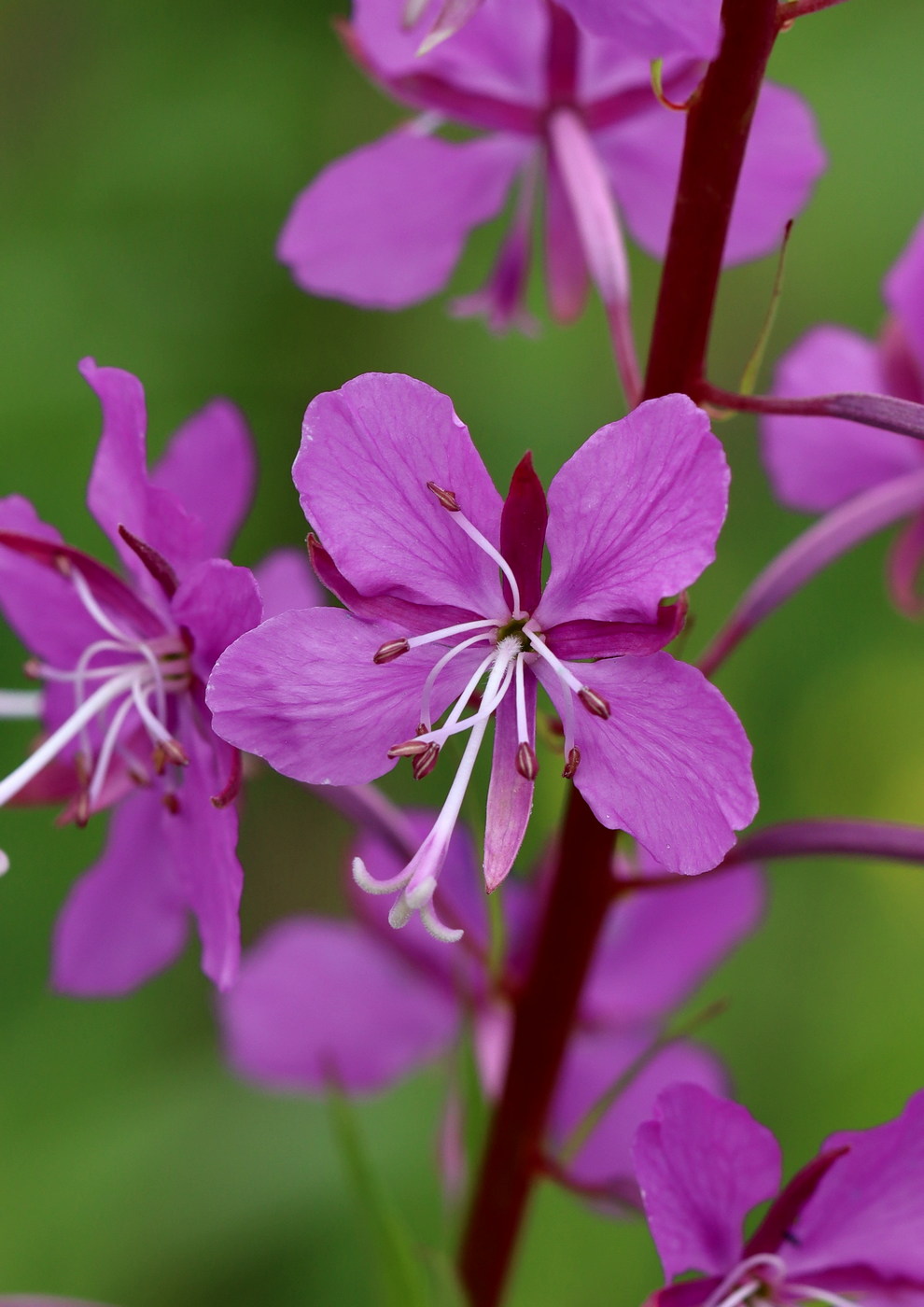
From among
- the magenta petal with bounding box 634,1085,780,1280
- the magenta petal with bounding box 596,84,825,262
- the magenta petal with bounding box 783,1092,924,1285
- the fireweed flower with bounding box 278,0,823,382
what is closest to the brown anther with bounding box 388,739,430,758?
the magenta petal with bounding box 634,1085,780,1280

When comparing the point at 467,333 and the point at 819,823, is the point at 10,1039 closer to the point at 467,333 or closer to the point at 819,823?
the point at 467,333

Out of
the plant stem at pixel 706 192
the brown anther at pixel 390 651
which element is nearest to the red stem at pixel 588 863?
the plant stem at pixel 706 192

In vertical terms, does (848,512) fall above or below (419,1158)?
above

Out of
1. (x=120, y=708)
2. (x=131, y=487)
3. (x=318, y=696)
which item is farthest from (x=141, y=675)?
(x=318, y=696)

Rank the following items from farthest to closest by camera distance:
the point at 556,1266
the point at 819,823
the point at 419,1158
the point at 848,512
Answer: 1. the point at 419,1158
2. the point at 556,1266
3. the point at 848,512
4. the point at 819,823

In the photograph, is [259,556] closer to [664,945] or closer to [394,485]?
[664,945]

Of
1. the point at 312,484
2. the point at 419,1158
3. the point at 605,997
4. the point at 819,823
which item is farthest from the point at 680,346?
the point at 419,1158

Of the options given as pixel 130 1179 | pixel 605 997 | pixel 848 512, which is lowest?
pixel 130 1179
